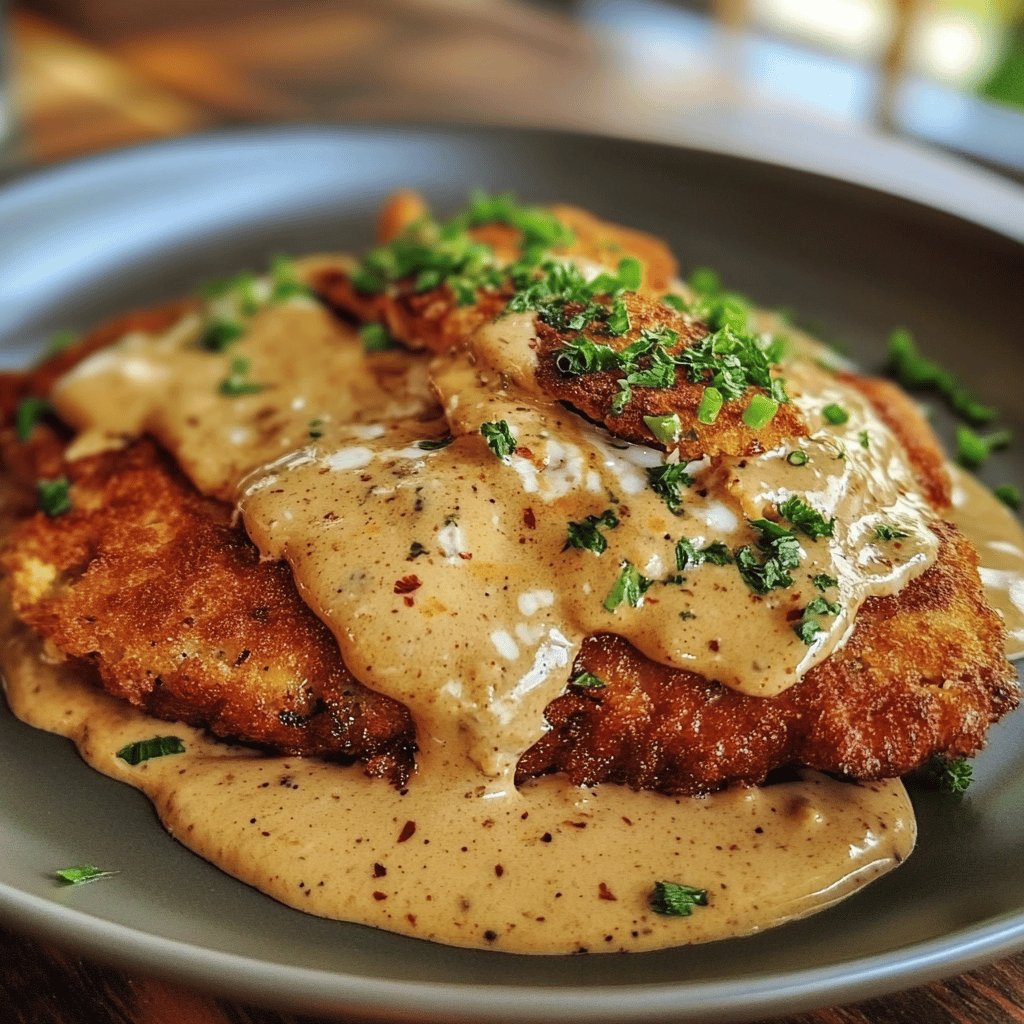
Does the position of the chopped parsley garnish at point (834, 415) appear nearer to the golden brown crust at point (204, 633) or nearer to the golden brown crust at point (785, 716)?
the golden brown crust at point (785, 716)

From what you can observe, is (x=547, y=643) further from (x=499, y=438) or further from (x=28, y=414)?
(x=28, y=414)

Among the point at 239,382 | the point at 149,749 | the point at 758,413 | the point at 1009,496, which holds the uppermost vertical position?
the point at 758,413

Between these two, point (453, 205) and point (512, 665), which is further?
point (453, 205)

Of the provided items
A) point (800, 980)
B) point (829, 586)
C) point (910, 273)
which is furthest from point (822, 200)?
point (800, 980)

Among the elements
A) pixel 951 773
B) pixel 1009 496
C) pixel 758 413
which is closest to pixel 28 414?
pixel 758 413

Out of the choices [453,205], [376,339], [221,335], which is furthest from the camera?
[453,205]

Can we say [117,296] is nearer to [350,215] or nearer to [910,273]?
[350,215]
